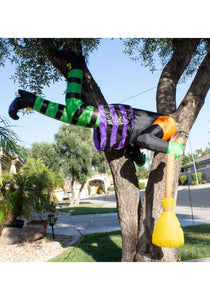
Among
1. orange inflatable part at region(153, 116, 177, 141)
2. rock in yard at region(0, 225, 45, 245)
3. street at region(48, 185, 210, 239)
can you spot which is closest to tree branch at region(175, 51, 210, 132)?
orange inflatable part at region(153, 116, 177, 141)

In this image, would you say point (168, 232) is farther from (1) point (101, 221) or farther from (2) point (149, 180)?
(1) point (101, 221)

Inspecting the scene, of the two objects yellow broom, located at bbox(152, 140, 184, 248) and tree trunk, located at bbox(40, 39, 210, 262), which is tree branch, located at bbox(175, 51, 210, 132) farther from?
yellow broom, located at bbox(152, 140, 184, 248)

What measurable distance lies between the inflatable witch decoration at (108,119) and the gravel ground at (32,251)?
10.5 ft

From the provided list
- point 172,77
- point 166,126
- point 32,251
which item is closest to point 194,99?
point 172,77

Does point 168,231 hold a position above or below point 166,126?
below

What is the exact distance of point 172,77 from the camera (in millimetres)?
2924

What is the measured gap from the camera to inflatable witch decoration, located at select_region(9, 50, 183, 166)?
1901 mm

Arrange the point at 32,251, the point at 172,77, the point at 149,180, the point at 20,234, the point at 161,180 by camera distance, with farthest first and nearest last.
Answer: the point at 20,234
the point at 32,251
the point at 172,77
the point at 149,180
the point at 161,180

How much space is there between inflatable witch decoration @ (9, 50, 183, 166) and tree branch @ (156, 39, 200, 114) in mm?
640

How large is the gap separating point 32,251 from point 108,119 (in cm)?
392

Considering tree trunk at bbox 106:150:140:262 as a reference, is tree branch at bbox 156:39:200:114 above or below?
above
